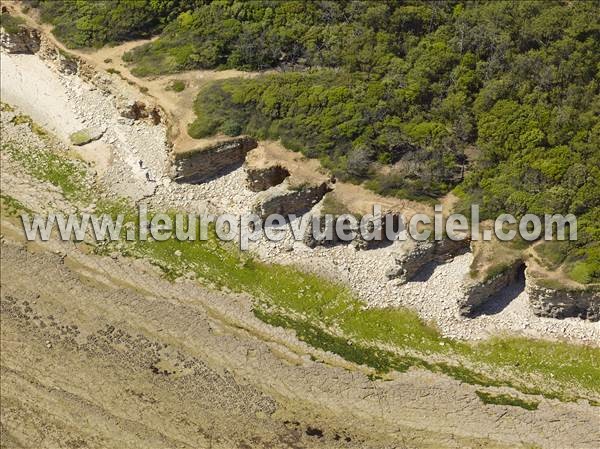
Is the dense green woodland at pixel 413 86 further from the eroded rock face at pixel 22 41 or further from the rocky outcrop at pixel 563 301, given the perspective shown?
the eroded rock face at pixel 22 41

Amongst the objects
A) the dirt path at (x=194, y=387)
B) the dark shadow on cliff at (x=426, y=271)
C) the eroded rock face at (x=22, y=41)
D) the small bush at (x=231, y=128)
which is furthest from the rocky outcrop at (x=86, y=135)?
the dark shadow on cliff at (x=426, y=271)

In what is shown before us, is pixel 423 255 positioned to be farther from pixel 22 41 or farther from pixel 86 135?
pixel 22 41

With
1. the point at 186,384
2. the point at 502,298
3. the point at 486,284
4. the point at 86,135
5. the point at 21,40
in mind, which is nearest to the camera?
the point at 186,384

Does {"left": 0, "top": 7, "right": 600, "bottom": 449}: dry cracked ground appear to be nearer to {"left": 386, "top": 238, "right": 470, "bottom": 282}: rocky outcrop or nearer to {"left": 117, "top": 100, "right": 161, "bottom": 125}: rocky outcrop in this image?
{"left": 386, "top": 238, "right": 470, "bottom": 282}: rocky outcrop

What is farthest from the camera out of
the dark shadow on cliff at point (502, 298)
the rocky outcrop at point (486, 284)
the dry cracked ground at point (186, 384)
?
the dark shadow on cliff at point (502, 298)

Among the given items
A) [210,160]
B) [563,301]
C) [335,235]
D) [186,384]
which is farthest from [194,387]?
[563,301]

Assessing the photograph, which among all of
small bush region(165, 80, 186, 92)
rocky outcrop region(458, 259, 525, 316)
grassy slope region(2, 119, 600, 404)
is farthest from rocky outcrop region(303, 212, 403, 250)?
small bush region(165, 80, 186, 92)

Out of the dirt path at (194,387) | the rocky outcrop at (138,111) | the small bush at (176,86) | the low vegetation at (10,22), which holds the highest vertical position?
the low vegetation at (10,22)
